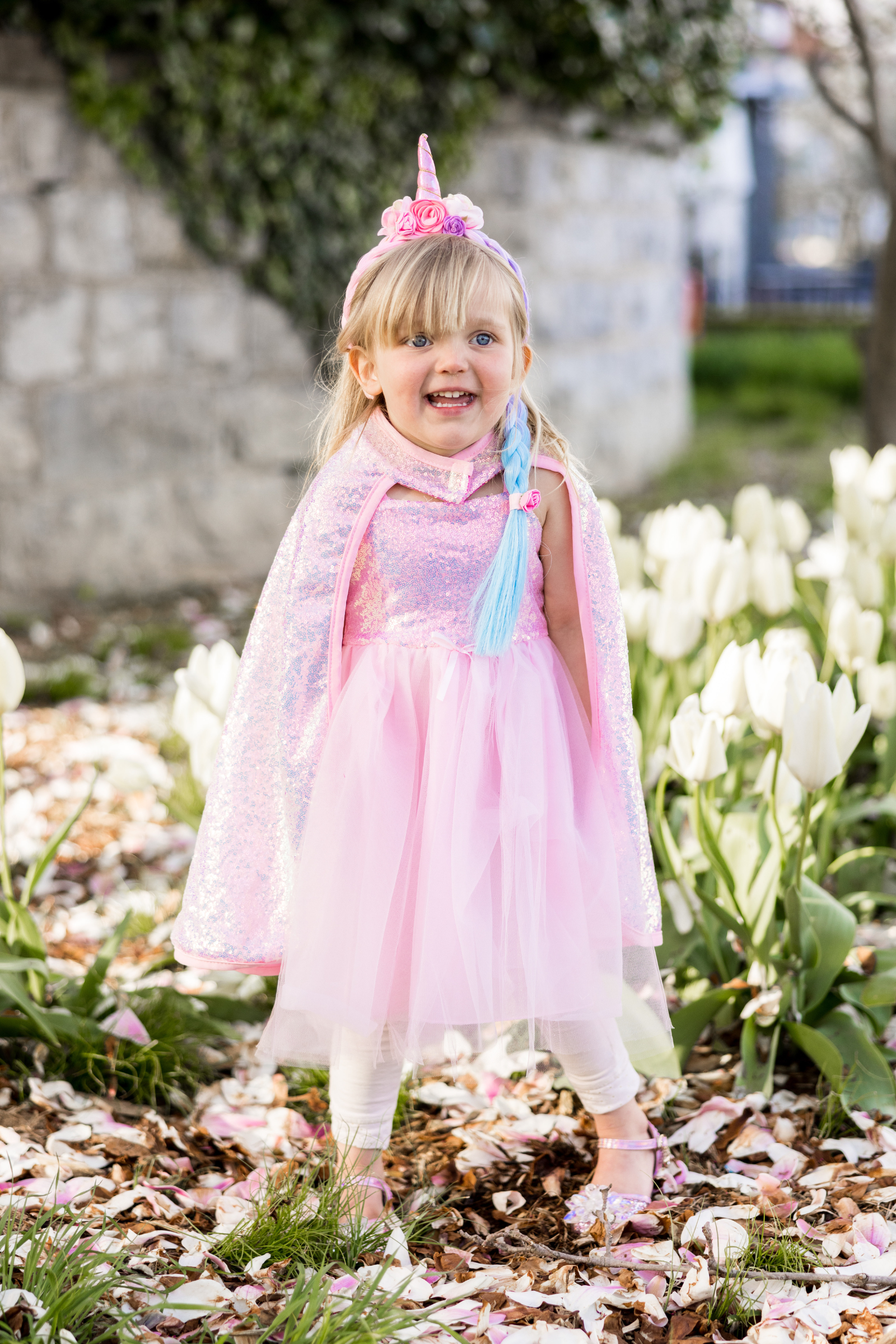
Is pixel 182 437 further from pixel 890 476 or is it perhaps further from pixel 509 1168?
pixel 509 1168

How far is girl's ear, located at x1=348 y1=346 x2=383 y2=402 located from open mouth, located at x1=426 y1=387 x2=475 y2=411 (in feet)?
0.32

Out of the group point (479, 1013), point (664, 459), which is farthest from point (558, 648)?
point (664, 459)

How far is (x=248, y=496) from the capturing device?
5250mm

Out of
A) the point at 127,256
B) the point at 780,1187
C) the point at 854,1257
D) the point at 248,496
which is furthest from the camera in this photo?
the point at 248,496

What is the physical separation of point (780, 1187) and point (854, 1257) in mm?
187

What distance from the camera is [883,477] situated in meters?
2.76

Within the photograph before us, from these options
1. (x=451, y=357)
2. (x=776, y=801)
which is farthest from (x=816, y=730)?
(x=451, y=357)

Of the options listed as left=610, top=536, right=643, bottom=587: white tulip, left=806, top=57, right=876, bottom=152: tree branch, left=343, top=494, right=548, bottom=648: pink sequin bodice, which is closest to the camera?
left=343, top=494, right=548, bottom=648: pink sequin bodice

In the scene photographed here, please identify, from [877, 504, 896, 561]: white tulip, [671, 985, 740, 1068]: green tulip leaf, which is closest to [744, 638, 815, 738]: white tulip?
[671, 985, 740, 1068]: green tulip leaf

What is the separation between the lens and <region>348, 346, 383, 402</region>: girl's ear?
1778 mm

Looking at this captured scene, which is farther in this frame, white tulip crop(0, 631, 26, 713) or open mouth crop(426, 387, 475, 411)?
white tulip crop(0, 631, 26, 713)

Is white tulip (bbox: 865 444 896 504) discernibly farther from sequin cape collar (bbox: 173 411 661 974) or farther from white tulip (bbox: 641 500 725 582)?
sequin cape collar (bbox: 173 411 661 974)

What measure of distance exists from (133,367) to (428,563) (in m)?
3.44

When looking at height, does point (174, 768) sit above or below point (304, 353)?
below
